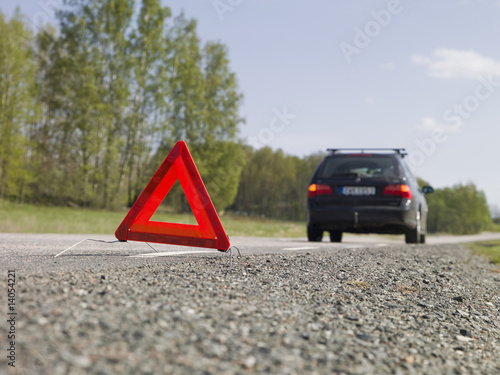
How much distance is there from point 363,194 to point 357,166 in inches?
28.8

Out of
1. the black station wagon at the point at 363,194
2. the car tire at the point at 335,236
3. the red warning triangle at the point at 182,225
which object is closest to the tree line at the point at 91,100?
the car tire at the point at 335,236

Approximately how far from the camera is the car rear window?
929 cm

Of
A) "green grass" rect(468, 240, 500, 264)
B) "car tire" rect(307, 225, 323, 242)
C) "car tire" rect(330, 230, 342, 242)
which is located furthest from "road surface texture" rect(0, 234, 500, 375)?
"car tire" rect(330, 230, 342, 242)

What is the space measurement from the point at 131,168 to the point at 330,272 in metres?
29.2

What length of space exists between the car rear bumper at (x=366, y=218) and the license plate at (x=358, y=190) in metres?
0.28

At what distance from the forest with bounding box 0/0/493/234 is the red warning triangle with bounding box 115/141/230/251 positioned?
2402cm

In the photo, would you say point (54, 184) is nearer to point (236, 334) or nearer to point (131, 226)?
point (131, 226)

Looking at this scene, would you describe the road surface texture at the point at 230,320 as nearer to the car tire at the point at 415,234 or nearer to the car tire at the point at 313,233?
the car tire at the point at 313,233

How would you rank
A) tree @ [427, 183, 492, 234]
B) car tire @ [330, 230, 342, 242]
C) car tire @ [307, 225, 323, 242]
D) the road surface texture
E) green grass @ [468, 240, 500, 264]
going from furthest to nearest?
1. tree @ [427, 183, 492, 234]
2. car tire @ [330, 230, 342, 242]
3. green grass @ [468, 240, 500, 264]
4. car tire @ [307, 225, 323, 242]
5. the road surface texture

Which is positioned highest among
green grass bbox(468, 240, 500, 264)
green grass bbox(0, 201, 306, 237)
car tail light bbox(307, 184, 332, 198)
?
car tail light bbox(307, 184, 332, 198)

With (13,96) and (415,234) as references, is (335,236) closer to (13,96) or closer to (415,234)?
(415,234)

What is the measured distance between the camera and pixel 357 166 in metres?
9.54

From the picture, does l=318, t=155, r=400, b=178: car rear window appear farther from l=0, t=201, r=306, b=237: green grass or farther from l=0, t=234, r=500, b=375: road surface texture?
l=0, t=201, r=306, b=237: green grass

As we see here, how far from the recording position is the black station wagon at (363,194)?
9.02m
